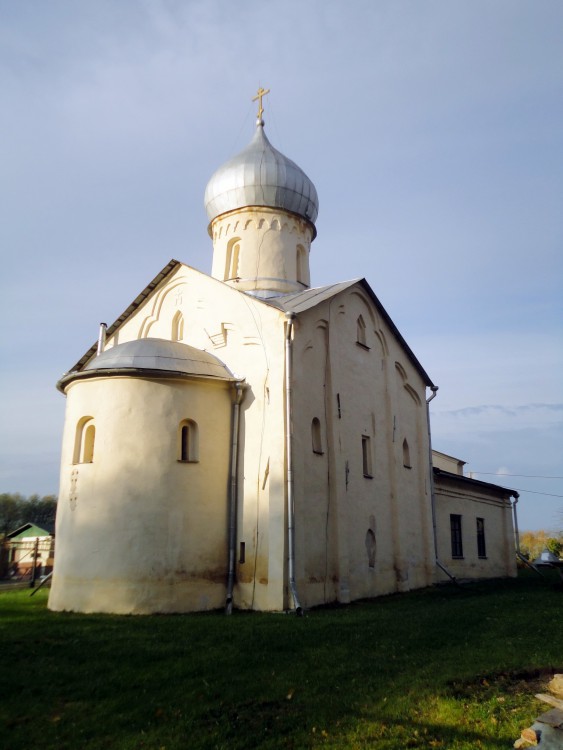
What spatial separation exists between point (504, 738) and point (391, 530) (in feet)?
38.0

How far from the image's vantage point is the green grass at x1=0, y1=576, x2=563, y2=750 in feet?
18.6

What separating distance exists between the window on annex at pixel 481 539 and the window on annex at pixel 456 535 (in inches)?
57.4

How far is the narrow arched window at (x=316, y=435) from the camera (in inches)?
563

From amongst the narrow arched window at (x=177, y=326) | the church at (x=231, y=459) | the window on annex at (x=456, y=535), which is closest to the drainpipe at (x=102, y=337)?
the church at (x=231, y=459)

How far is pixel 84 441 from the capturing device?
13500mm

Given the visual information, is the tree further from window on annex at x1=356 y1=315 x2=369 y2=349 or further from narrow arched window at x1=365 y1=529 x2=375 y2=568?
window on annex at x1=356 y1=315 x2=369 y2=349

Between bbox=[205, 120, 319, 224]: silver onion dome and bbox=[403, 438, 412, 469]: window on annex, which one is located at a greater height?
bbox=[205, 120, 319, 224]: silver onion dome

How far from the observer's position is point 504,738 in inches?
214

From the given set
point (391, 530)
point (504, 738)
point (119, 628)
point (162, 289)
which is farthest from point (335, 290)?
point (504, 738)

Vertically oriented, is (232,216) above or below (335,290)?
above

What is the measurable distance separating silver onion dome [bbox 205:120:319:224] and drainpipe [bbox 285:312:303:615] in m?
6.96

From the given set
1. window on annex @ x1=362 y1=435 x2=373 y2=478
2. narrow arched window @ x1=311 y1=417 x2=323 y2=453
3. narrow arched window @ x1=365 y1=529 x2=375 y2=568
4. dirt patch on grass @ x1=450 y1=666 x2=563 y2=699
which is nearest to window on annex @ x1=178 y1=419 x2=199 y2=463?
narrow arched window @ x1=311 y1=417 x2=323 y2=453

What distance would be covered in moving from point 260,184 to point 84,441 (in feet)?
31.7

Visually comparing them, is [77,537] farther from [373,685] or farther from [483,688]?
[483,688]
